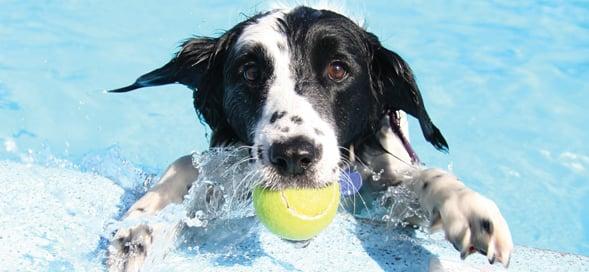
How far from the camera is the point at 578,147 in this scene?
6.79 metres

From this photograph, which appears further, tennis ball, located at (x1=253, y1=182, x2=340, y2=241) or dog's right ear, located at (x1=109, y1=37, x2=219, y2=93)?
dog's right ear, located at (x1=109, y1=37, x2=219, y2=93)

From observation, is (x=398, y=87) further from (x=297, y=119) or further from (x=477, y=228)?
(x=477, y=228)

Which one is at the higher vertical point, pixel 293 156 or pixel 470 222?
pixel 293 156

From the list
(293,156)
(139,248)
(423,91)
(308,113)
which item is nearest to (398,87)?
(308,113)

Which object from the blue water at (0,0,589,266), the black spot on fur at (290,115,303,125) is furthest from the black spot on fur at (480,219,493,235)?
the blue water at (0,0,589,266)

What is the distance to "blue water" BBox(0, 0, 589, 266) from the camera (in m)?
6.16

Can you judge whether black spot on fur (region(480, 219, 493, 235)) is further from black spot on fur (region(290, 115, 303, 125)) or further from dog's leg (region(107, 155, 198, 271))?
dog's leg (region(107, 155, 198, 271))

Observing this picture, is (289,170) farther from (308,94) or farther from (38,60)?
(38,60)

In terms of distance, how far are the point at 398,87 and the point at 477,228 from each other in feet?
4.22

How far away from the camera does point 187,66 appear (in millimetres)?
4266

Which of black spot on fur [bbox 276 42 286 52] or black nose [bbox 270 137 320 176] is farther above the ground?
black spot on fur [bbox 276 42 286 52]

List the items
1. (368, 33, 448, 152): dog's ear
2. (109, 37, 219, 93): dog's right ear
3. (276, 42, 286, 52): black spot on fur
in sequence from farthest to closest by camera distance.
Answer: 1. (109, 37, 219, 93): dog's right ear
2. (368, 33, 448, 152): dog's ear
3. (276, 42, 286, 52): black spot on fur

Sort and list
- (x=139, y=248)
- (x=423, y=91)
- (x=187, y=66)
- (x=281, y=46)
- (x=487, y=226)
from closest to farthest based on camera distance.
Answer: (x=487, y=226)
(x=139, y=248)
(x=281, y=46)
(x=187, y=66)
(x=423, y=91)

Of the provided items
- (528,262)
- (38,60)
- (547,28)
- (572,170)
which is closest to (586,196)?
(572,170)
